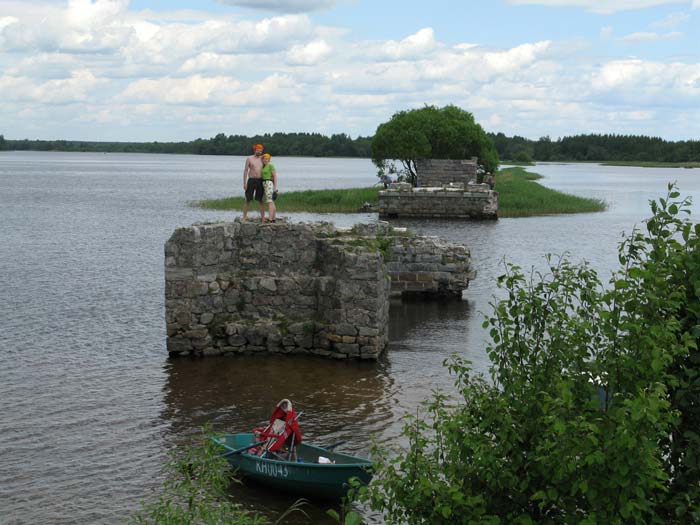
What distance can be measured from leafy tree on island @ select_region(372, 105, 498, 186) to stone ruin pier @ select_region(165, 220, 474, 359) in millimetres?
51727

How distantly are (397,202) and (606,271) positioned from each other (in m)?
25.5

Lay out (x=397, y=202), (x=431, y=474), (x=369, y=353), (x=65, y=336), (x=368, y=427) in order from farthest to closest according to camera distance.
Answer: (x=397, y=202) < (x=65, y=336) < (x=369, y=353) < (x=368, y=427) < (x=431, y=474)

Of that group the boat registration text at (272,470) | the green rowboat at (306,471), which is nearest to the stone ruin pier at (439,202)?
the green rowboat at (306,471)

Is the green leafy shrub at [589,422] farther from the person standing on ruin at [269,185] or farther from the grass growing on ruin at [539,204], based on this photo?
the grass growing on ruin at [539,204]

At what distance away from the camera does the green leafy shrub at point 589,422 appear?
627cm

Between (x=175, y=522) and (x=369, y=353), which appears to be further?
(x=369, y=353)

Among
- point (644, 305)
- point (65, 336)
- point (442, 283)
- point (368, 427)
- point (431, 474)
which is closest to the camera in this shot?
point (644, 305)

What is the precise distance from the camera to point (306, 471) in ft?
38.2

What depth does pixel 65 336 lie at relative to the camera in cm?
2114

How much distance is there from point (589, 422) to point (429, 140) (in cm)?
6944

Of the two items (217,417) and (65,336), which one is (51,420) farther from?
(65,336)

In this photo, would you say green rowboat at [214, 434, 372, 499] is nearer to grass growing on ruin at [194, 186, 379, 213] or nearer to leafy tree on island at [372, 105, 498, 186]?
grass growing on ruin at [194, 186, 379, 213]

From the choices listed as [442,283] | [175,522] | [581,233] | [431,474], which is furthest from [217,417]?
[581,233]

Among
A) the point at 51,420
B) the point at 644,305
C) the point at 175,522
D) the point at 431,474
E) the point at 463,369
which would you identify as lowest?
the point at 51,420
